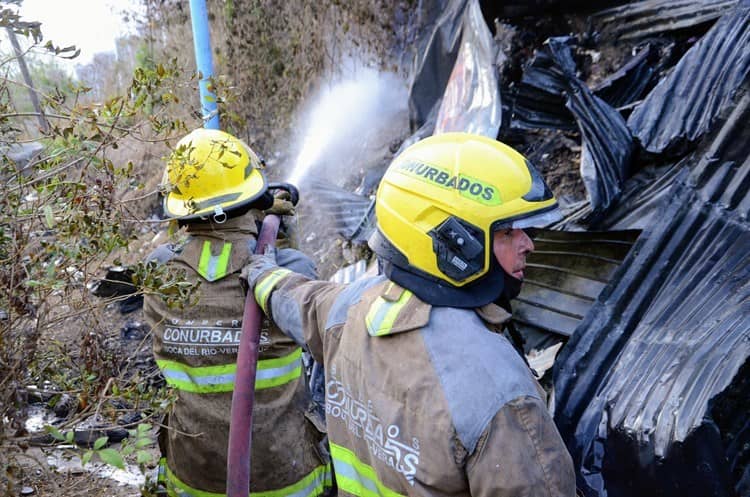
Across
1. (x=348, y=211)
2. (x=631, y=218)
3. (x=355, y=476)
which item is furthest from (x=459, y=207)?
(x=348, y=211)

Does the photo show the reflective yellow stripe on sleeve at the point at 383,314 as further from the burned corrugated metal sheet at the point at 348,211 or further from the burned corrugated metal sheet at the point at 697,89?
the burned corrugated metal sheet at the point at 348,211

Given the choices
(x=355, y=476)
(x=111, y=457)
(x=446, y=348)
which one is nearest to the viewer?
(x=111, y=457)

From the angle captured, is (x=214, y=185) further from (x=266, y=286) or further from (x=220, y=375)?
(x=220, y=375)

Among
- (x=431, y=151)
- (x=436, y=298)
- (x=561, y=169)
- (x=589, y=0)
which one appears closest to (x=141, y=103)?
(x=431, y=151)

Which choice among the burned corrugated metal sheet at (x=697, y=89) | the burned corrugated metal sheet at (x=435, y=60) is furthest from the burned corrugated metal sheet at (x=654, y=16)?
the burned corrugated metal sheet at (x=435, y=60)

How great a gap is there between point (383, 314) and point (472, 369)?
11.4 inches

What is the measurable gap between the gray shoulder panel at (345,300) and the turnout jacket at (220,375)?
2.35ft

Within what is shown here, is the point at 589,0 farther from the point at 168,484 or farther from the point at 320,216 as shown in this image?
the point at 168,484

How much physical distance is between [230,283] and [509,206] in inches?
52.1

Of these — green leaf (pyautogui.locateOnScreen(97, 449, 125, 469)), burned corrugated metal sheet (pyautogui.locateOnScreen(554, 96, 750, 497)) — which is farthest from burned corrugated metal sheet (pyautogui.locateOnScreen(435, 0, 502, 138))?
green leaf (pyautogui.locateOnScreen(97, 449, 125, 469))

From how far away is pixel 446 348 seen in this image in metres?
1.47

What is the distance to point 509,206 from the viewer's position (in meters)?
1.54

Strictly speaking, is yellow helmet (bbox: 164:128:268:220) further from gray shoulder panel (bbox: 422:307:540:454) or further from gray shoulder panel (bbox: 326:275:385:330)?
gray shoulder panel (bbox: 422:307:540:454)

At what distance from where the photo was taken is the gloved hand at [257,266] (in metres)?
2.30
